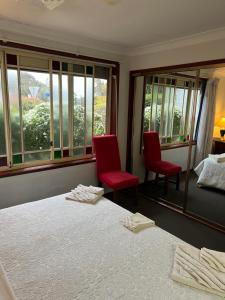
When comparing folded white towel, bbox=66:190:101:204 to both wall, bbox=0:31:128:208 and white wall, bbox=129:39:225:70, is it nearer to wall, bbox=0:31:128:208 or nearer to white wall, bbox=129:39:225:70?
Answer: wall, bbox=0:31:128:208

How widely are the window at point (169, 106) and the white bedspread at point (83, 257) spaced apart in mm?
1754

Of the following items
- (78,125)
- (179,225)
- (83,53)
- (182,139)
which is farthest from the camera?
(78,125)

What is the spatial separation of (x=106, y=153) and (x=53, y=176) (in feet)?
2.80

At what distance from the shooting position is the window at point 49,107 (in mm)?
2637

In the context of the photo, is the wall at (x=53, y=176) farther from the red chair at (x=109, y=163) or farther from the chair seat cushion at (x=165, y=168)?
the chair seat cushion at (x=165, y=168)

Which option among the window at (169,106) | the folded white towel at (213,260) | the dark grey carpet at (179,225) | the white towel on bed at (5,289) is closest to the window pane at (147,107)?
the window at (169,106)

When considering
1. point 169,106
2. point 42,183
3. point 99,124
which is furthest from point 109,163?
point 169,106

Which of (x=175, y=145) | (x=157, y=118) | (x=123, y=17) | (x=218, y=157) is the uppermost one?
(x=123, y=17)

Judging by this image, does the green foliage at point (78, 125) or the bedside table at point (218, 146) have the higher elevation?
the green foliage at point (78, 125)

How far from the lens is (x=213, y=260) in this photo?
4.48 feet

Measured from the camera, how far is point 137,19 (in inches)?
86.0

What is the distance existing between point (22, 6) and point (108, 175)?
7.20 ft

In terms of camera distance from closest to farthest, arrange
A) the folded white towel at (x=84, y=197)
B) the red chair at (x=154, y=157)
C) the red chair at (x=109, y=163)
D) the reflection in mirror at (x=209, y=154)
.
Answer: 1. the folded white towel at (x=84, y=197)
2. the reflection in mirror at (x=209, y=154)
3. the red chair at (x=109, y=163)
4. the red chair at (x=154, y=157)

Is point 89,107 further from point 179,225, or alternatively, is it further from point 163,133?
point 179,225
